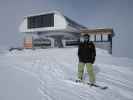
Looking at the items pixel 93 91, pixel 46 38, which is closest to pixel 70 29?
pixel 46 38

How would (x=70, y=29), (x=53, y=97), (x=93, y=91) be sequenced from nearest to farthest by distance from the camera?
(x=53, y=97)
(x=93, y=91)
(x=70, y=29)

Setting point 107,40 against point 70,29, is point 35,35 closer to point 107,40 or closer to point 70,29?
point 70,29

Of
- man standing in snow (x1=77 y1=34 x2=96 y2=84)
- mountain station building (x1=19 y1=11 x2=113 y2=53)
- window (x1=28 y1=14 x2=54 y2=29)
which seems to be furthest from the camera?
window (x1=28 y1=14 x2=54 y2=29)

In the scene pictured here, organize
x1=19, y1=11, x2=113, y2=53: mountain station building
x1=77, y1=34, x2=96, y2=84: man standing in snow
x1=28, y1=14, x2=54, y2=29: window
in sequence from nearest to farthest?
x1=77, y1=34, x2=96, y2=84: man standing in snow, x1=19, y1=11, x2=113, y2=53: mountain station building, x1=28, y1=14, x2=54, y2=29: window

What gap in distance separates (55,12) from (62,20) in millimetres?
3302

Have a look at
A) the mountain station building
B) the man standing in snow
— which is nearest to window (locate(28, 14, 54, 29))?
the mountain station building

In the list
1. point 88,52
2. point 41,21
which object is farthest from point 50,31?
point 88,52

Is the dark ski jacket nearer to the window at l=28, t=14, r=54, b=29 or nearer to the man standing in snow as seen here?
the man standing in snow

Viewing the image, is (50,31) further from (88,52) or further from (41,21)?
(88,52)

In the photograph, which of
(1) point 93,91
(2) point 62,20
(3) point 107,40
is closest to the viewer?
(1) point 93,91

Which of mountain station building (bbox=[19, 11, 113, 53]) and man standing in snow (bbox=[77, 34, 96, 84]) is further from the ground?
mountain station building (bbox=[19, 11, 113, 53])

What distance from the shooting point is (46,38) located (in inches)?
2014

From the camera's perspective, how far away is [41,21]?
4800 centimetres

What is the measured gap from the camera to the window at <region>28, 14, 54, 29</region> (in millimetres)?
46344
